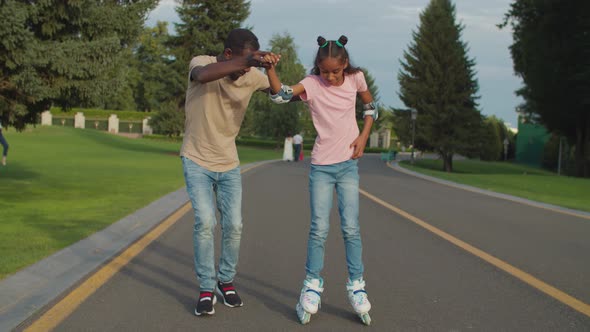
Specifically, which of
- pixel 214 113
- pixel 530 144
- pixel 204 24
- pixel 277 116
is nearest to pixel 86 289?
pixel 214 113

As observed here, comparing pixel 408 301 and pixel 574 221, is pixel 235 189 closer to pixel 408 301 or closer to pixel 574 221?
pixel 408 301

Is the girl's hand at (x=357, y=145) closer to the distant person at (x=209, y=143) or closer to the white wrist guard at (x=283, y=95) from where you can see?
the white wrist guard at (x=283, y=95)

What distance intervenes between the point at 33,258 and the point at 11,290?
4.55ft

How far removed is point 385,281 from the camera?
19.6ft

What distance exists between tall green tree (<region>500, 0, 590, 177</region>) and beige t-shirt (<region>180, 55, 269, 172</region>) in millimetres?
30178

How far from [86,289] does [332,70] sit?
270 cm

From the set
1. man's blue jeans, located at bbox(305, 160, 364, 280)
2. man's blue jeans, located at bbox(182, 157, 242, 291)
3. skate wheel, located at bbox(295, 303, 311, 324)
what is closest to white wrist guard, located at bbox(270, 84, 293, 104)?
man's blue jeans, located at bbox(305, 160, 364, 280)

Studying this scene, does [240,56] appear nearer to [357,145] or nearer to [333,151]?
[333,151]

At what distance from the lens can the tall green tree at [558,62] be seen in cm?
3403

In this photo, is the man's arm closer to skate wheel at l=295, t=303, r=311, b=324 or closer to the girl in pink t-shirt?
the girl in pink t-shirt

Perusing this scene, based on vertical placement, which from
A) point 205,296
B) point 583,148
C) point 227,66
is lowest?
point 205,296

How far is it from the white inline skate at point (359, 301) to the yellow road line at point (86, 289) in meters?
1.99

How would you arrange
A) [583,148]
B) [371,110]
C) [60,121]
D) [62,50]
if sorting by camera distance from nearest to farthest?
[371,110] → [62,50] → [583,148] → [60,121]

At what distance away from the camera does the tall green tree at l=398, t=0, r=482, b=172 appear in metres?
51.3
